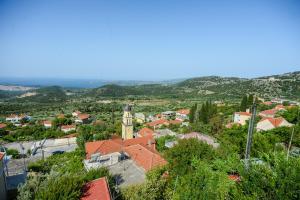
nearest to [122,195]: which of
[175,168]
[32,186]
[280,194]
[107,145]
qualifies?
[175,168]

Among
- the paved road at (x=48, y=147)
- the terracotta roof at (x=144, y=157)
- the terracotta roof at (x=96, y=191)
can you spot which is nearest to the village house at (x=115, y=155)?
the terracotta roof at (x=144, y=157)

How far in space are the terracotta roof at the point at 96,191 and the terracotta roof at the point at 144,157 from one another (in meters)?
7.24

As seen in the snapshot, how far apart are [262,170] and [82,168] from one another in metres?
17.8

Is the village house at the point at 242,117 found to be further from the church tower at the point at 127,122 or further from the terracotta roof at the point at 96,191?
the terracotta roof at the point at 96,191

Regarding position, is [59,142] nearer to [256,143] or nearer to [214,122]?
[214,122]

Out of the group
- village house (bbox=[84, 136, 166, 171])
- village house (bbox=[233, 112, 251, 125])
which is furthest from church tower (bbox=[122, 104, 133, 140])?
village house (bbox=[233, 112, 251, 125])

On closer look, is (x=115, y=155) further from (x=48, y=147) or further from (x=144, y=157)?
(x=48, y=147)

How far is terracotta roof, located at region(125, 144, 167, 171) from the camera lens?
22016 millimetres

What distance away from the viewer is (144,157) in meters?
24.2

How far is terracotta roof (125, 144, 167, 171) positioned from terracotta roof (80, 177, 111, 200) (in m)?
7.24

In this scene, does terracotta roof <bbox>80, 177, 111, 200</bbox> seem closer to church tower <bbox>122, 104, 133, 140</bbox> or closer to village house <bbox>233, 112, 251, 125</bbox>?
church tower <bbox>122, 104, 133, 140</bbox>

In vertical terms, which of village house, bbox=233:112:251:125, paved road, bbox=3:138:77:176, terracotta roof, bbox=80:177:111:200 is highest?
terracotta roof, bbox=80:177:111:200

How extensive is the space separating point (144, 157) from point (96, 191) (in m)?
10.6

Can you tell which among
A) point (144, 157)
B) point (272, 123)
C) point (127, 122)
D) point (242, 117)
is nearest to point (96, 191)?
point (144, 157)
